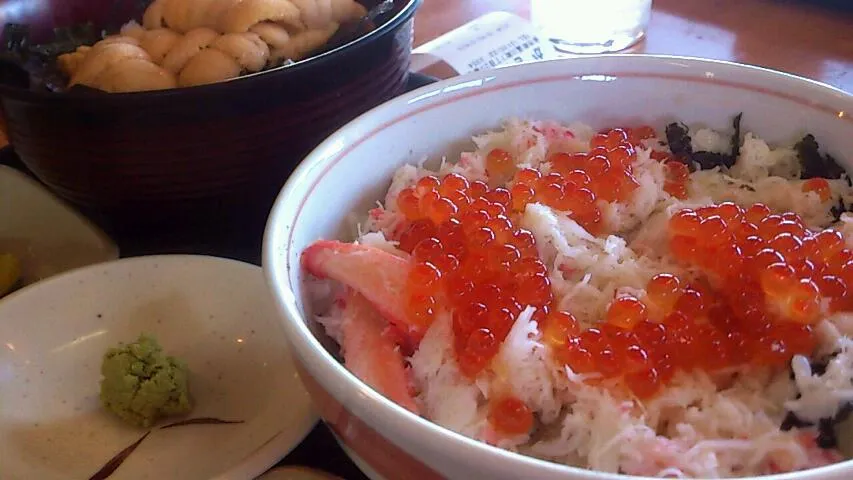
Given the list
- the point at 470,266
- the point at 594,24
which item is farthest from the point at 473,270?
the point at 594,24

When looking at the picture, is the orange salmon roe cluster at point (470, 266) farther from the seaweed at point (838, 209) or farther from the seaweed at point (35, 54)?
the seaweed at point (35, 54)

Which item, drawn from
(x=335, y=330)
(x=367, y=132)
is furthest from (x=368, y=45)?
(x=335, y=330)

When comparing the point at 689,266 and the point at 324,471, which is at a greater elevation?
the point at 689,266

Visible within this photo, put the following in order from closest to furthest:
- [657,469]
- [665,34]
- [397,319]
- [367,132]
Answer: [657,469], [397,319], [367,132], [665,34]

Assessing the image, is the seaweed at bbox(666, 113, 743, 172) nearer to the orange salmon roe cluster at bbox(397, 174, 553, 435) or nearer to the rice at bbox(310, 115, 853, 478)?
the rice at bbox(310, 115, 853, 478)

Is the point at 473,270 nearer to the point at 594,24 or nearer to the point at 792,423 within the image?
the point at 792,423

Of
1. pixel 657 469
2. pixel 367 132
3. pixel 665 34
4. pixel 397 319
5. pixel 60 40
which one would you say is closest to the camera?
pixel 657 469

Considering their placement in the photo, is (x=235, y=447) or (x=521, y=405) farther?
(x=235, y=447)

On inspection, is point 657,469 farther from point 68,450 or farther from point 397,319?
point 68,450
